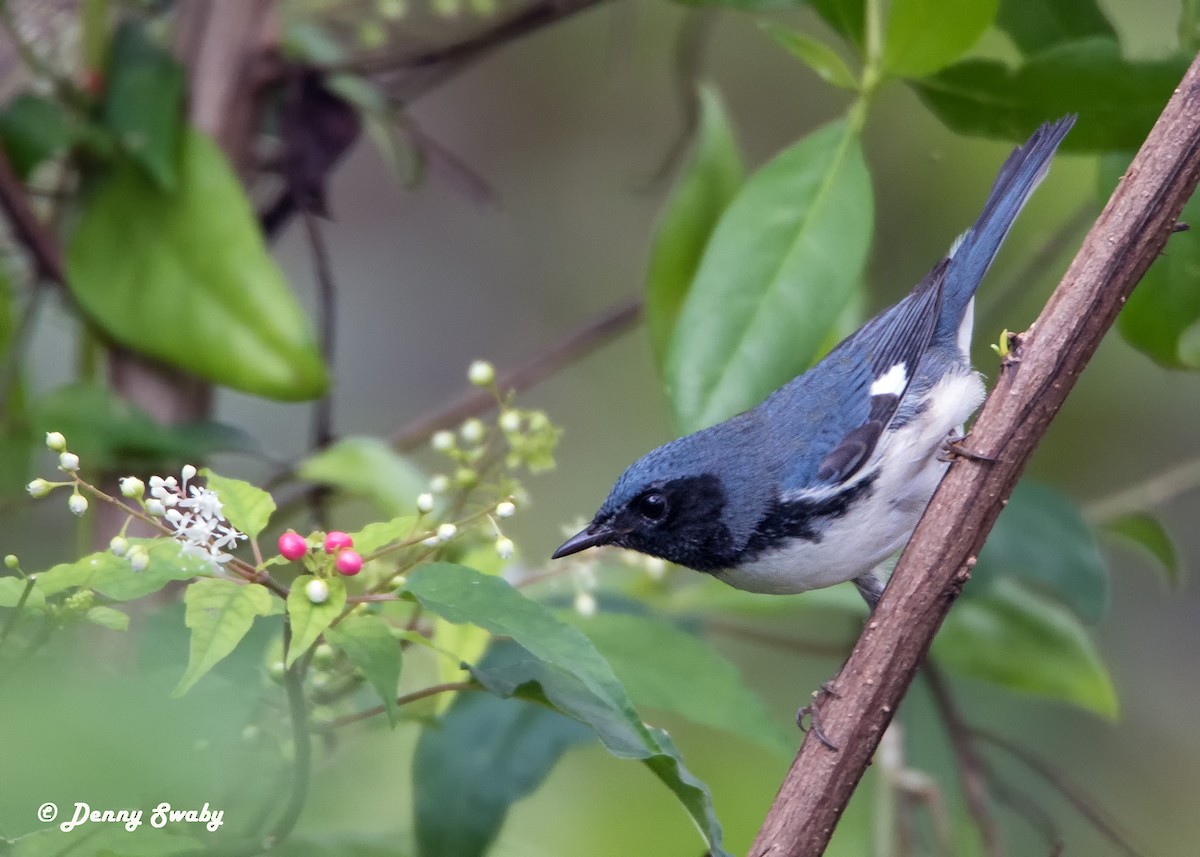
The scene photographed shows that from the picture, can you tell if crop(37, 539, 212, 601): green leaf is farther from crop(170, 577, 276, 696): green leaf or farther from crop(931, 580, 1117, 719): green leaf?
crop(931, 580, 1117, 719): green leaf

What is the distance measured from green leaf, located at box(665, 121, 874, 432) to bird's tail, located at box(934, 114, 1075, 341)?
44 centimetres

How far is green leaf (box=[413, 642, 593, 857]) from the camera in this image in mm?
1862

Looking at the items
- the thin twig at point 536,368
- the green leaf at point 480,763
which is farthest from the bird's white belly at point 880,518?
the thin twig at point 536,368

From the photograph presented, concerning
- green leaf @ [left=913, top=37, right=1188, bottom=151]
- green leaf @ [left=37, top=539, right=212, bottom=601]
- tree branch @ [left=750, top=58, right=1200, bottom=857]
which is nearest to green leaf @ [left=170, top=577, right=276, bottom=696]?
green leaf @ [left=37, top=539, right=212, bottom=601]

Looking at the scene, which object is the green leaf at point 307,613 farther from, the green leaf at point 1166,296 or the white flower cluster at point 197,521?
the green leaf at point 1166,296

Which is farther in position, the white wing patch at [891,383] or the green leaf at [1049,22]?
the white wing patch at [891,383]

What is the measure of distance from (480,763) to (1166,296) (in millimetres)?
1285

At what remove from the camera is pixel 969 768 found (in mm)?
2584

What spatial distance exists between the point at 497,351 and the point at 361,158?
1.02m

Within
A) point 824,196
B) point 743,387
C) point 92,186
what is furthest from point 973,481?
point 92,186

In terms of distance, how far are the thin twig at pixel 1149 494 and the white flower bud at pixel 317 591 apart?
204 centimetres

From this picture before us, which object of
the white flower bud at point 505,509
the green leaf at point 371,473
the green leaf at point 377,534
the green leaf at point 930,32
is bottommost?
the green leaf at point 377,534

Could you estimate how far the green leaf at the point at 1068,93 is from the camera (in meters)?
1.85

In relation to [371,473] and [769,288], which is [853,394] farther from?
[371,473]
